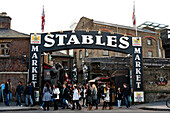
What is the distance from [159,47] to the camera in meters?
40.4

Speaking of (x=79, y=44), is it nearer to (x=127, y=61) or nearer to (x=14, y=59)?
(x=14, y=59)

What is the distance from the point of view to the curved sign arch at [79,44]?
17.0 metres

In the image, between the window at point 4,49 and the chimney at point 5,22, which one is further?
the chimney at point 5,22

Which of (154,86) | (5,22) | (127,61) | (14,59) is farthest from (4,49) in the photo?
(127,61)

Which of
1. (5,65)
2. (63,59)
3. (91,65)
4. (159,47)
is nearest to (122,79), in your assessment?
(5,65)

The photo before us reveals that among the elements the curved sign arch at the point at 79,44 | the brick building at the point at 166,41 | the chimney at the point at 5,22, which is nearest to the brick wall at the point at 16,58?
the curved sign arch at the point at 79,44

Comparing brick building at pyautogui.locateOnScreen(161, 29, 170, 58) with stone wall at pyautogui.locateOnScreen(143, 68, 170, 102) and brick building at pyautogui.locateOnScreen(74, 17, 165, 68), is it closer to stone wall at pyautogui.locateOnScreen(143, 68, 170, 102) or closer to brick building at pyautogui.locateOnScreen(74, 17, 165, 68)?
brick building at pyautogui.locateOnScreen(74, 17, 165, 68)

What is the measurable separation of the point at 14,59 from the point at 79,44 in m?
5.53

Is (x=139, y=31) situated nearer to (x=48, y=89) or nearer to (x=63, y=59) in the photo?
(x=63, y=59)

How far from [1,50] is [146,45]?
28.1 meters

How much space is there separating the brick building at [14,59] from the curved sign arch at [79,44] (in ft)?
3.50

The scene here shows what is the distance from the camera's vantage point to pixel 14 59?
58.5ft

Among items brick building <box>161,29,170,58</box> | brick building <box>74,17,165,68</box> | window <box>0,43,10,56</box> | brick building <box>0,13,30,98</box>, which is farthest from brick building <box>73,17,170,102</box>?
window <box>0,43,10,56</box>

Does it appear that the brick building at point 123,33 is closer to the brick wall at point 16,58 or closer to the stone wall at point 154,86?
the stone wall at point 154,86
